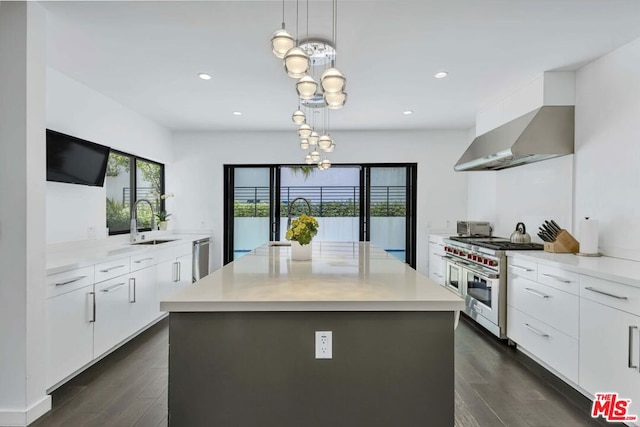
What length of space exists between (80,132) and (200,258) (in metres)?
2.38

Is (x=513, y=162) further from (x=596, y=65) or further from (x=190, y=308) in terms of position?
(x=190, y=308)

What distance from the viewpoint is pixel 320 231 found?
6.41 meters

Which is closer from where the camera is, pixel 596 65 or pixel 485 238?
pixel 596 65

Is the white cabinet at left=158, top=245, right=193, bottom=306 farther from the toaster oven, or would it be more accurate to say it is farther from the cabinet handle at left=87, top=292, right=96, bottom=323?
the toaster oven

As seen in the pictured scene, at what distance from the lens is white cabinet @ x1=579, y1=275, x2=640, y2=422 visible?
2.04 meters

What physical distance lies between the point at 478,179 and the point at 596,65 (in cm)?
229

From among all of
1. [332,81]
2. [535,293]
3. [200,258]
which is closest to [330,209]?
[200,258]

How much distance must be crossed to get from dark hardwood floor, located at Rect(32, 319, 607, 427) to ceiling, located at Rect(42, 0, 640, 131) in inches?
103

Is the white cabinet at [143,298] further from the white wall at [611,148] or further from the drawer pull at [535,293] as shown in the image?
the white wall at [611,148]

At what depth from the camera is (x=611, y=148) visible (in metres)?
2.98

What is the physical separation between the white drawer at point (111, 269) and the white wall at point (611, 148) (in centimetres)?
421

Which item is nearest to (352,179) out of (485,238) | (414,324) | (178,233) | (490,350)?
(485,238)

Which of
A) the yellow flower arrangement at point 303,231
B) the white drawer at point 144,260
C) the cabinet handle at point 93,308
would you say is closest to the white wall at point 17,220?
the cabinet handle at point 93,308

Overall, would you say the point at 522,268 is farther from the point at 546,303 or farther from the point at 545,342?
the point at 545,342
